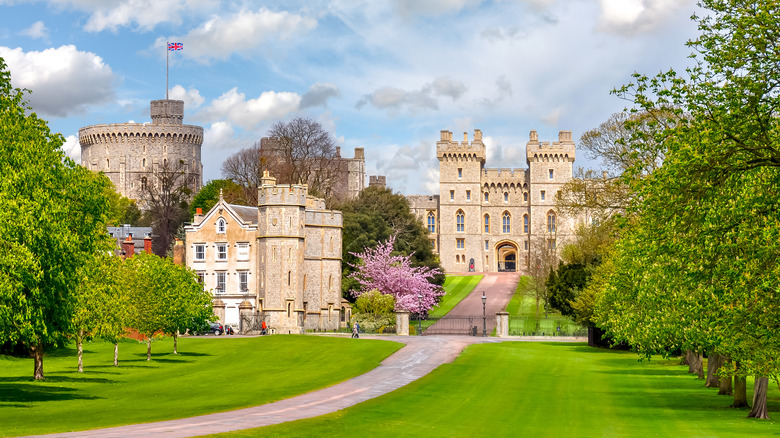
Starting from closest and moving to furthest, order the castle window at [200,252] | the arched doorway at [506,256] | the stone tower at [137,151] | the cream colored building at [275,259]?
the cream colored building at [275,259] < the castle window at [200,252] < the arched doorway at [506,256] < the stone tower at [137,151]

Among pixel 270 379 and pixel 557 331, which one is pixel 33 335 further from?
pixel 557 331

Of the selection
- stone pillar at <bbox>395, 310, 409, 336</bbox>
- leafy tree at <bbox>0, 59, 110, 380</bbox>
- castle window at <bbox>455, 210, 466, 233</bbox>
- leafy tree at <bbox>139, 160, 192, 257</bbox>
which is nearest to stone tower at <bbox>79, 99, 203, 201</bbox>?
leafy tree at <bbox>139, 160, 192, 257</bbox>

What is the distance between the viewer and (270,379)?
35.4 metres

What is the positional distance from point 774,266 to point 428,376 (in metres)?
17.9

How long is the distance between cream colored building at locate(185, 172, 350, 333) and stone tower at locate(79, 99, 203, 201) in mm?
68289

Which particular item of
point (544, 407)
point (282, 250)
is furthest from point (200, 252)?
point (544, 407)

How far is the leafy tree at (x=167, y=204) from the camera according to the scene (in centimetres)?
9600

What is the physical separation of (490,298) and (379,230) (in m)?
19.1

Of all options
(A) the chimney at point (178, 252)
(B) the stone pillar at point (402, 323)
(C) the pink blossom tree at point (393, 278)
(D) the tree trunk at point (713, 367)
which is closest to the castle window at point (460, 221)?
(C) the pink blossom tree at point (393, 278)

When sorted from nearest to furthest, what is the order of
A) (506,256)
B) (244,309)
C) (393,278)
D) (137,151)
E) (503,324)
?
(503,324) < (244,309) < (393,278) < (506,256) < (137,151)

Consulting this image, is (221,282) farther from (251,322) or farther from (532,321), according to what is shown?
(532,321)

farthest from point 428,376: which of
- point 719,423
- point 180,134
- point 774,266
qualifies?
point 180,134

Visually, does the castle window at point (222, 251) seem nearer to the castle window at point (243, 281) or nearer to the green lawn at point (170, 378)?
the castle window at point (243, 281)

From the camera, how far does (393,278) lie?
73.8m
